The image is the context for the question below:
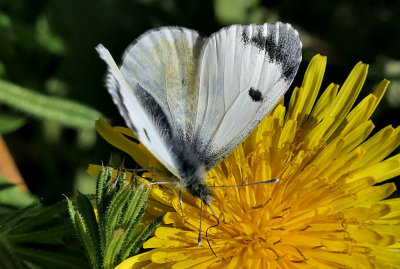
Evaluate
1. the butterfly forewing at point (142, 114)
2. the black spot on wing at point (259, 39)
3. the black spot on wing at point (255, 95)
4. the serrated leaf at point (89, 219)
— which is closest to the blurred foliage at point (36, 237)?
the serrated leaf at point (89, 219)

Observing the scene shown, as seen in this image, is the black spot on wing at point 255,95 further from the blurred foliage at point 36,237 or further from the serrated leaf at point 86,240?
the blurred foliage at point 36,237

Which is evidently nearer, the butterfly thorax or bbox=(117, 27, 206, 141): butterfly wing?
the butterfly thorax

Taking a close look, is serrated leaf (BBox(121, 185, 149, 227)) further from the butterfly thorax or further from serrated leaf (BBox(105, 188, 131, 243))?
the butterfly thorax

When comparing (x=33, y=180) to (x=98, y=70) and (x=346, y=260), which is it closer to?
(x=98, y=70)

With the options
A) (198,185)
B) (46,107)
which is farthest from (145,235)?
(46,107)

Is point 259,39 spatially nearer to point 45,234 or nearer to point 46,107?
point 45,234

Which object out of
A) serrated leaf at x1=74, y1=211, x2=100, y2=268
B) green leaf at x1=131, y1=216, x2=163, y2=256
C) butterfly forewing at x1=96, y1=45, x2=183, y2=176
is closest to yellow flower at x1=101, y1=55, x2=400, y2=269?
green leaf at x1=131, y1=216, x2=163, y2=256

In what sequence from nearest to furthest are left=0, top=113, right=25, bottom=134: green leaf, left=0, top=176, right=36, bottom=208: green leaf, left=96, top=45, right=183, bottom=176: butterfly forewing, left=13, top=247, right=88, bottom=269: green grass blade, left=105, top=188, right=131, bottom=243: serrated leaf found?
left=96, top=45, right=183, bottom=176: butterfly forewing, left=105, top=188, right=131, bottom=243: serrated leaf, left=13, top=247, right=88, bottom=269: green grass blade, left=0, top=176, right=36, bottom=208: green leaf, left=0, top=113, right=25, bottom=134: green leaf
